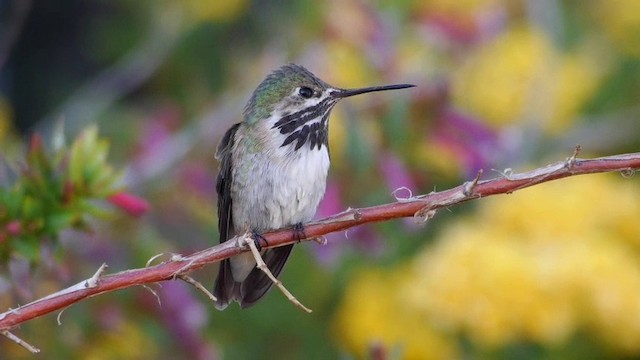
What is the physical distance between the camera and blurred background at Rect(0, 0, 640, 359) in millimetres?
2824

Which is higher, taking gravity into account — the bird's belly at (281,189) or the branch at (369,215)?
the bird's belly at (281,189)

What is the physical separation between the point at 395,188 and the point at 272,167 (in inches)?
21.9

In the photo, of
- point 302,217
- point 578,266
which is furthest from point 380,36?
point 302,217

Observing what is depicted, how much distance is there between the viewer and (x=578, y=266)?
9.27 feet

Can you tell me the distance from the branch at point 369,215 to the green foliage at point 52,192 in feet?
1.87

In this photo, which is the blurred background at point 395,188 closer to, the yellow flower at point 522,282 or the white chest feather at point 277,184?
the yellow flower at point 522,282

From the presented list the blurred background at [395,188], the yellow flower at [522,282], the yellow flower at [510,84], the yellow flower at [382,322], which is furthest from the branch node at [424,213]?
the yellow flower at [510,84]

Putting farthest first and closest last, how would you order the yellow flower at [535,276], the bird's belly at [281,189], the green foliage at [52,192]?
the yellow flower at [535,276]
the bird's belly at [281,189]
the green foliage at [52,192]

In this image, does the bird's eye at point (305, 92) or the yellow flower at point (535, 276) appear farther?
the yellow flower at point (535, 276)

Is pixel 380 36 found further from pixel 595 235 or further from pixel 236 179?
pixel 236 179

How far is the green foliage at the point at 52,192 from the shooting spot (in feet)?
6.66

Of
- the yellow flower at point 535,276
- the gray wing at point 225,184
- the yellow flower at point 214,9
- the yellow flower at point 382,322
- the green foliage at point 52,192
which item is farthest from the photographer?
the yellow flower at point 214,9

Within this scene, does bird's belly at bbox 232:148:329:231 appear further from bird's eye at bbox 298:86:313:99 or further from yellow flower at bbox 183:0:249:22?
yellow flower at bbox 183:0:249:22

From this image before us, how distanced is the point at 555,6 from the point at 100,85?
6.58 ft
